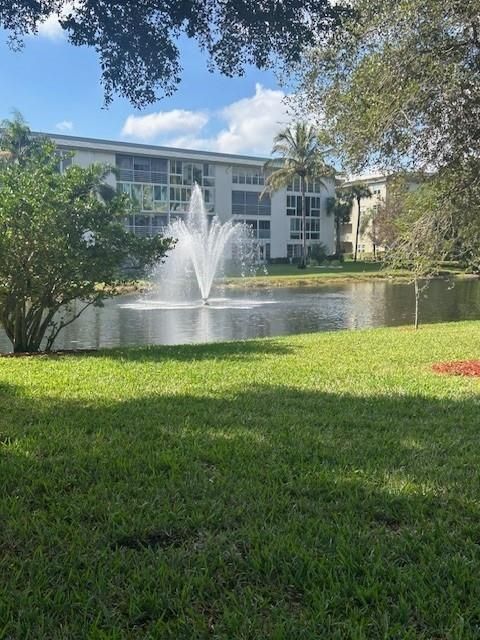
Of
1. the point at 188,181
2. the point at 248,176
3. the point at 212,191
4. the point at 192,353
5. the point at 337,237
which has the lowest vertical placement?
the point at 192,353

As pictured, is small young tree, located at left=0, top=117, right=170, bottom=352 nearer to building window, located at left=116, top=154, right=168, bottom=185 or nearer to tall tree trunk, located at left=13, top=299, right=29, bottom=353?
tall tree trunk, located at left=13, top=299, right=29, bottom=353

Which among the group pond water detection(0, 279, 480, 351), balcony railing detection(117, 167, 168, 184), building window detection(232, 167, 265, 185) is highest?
building window detection(232, 167, 265, 185)

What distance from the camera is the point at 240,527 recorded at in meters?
3.07

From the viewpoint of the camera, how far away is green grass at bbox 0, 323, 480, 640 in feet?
7.65

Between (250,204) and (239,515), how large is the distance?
64729mm

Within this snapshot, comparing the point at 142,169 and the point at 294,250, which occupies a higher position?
the point at 142,169

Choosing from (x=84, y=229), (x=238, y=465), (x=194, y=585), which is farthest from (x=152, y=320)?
(x=194, y=585)

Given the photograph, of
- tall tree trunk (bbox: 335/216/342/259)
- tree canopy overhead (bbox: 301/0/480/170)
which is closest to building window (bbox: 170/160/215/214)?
tall tree trunk (bbox: 335/216/342/259)

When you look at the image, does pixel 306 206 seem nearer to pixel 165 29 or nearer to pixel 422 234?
pixel 422 234

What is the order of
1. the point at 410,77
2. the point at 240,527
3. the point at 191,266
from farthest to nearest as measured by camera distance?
the point at 191,266, the point at 410,77, the point at 240,527

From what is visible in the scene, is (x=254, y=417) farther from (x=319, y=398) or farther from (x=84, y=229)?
(x=84, y=229)

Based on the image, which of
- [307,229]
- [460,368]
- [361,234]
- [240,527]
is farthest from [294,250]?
[240,527]

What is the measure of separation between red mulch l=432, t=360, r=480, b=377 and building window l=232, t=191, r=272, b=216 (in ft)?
188

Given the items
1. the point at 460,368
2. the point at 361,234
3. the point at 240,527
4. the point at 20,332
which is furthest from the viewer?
the point at 361,234
